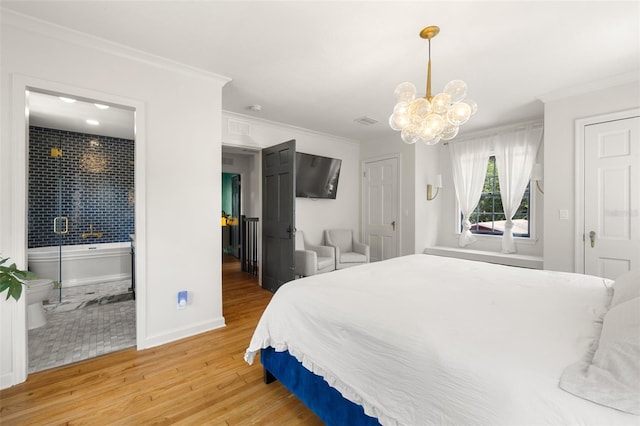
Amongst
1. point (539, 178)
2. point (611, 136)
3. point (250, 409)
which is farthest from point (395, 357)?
point (539, 178)

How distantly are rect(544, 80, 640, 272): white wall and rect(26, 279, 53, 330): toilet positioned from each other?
5.53m

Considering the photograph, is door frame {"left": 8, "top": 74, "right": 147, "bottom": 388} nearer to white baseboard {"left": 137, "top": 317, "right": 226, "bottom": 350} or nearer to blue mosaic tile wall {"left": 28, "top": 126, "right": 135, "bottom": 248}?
white baseboard {"left": 137, "top": 317, "right": 226, "bottom": 350}

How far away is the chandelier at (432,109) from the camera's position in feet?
6.77

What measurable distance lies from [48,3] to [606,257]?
211 inches

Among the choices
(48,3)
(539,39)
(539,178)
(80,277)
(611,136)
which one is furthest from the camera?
(80,277)

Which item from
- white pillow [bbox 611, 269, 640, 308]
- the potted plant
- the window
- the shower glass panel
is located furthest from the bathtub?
the window

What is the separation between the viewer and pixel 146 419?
5.29 feet

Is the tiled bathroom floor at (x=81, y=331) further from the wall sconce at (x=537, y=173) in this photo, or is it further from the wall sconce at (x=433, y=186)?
the wall sconce at (x=537, y=173)

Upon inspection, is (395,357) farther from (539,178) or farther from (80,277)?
(80,277)

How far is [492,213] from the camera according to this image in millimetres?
4523

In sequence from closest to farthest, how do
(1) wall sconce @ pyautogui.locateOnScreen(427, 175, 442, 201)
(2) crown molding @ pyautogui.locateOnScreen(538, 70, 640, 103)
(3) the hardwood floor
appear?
1. (3) the hardwood floor
2. (2) crown molding @ pyautogui.locateOnScreen(538, 70, 640, 103)
3. (1) wall sconce @ pyautogui.locateOnScreen(427, 175, 442, 201)

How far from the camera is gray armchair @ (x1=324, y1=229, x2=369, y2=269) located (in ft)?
14.9

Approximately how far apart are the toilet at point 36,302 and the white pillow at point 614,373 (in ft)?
12.8

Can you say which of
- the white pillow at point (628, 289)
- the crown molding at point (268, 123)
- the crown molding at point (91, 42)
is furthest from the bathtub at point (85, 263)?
the white pillow at point (628, 289)
